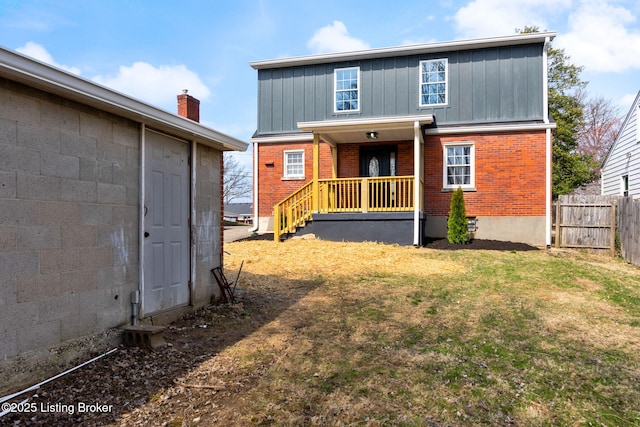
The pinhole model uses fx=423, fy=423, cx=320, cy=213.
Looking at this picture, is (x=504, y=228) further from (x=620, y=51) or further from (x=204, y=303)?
(x=620, y=51)

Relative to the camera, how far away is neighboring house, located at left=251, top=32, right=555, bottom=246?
1312 centimetres

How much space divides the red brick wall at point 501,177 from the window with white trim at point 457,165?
0.17m

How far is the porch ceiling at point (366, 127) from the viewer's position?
41.4 feet

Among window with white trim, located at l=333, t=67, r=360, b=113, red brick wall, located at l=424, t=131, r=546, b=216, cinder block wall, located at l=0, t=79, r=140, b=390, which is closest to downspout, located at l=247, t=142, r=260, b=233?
window with white trim, located at l=333, t=67, r=360, b=113

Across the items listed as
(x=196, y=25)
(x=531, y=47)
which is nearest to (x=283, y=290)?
(x=196, y=25)

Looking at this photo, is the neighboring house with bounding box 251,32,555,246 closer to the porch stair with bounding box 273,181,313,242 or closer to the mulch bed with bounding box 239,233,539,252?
the porch stair with bounding box 273,181,313,242

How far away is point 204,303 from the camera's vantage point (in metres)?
6.09

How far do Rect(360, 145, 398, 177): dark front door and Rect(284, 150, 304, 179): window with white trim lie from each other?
2272 millimetres

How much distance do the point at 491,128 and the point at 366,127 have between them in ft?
13.9

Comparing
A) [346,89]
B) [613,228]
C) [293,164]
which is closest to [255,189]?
[293,164]

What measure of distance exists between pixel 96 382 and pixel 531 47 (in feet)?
48.9

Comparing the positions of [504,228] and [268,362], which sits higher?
[504,228]

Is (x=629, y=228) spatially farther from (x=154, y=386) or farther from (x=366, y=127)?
(x=154, y=386)

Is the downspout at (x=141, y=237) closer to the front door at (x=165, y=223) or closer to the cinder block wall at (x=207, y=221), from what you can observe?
the front door at (x=165, y=223)
